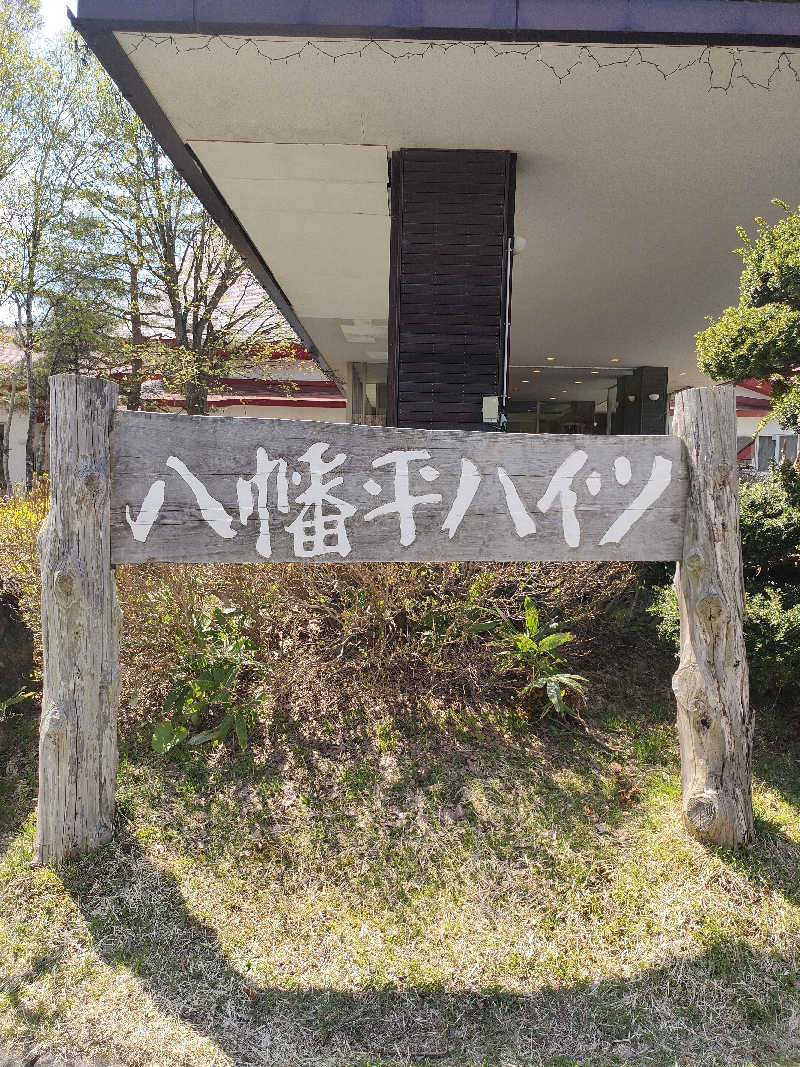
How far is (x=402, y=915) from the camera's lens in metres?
2.83

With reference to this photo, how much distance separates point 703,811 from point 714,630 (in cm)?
77

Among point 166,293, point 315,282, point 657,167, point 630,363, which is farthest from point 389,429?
point 630,363

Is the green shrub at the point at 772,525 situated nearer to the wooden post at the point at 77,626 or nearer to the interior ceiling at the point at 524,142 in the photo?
the interior ceiling at the point at 524,142

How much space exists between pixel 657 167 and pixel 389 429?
4337mm

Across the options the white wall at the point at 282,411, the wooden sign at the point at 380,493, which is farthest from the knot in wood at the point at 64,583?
the white wall at the point at 282,411

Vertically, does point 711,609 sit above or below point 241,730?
above

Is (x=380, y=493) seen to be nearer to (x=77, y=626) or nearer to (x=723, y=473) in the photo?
(x=77, y=626)

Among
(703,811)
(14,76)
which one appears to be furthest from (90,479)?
(14,76)

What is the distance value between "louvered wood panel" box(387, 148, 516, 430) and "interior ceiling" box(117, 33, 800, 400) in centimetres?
23

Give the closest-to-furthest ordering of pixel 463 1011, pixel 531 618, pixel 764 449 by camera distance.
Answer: pixel 463 1011
pixel 531 618
pixel 764 449

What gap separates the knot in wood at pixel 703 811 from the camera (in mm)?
2938

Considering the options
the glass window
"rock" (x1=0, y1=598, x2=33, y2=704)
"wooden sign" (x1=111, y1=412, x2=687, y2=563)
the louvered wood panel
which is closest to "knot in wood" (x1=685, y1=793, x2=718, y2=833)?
"wooden sign" (x1=111, y1=412, x2=687, y2=563)

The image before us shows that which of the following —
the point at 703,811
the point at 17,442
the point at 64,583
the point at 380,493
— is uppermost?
the point at 17,442

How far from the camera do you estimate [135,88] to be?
4434mm
